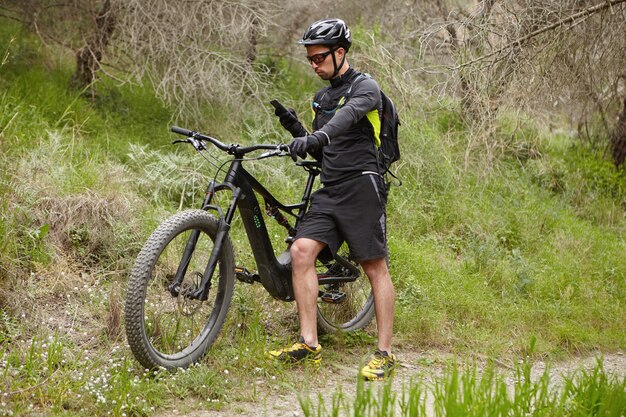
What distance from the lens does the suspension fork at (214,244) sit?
16.0ft

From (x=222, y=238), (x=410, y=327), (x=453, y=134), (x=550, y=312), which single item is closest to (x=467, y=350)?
(x=410, y=327)

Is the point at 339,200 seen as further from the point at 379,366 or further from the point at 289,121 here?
the point at 379,366

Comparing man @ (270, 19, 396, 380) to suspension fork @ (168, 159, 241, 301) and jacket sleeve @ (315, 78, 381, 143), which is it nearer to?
jacket sleeve @ (315, 78, 381, 143)

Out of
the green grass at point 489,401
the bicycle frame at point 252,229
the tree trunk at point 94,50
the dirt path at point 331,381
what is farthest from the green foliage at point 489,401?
the tree trunk at point 94,50

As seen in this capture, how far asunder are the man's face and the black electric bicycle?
620 mm

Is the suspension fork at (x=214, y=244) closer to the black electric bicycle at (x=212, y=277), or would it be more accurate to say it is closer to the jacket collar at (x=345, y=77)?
the black electric bicycle at (x=212, y=277)

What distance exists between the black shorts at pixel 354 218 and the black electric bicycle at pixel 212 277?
11.1 inches

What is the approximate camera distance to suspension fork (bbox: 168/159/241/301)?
4.87 metres

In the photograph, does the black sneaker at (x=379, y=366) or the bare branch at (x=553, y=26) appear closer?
the black sneaker at (x=379, y=366)

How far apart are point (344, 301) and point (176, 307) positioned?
143 cm

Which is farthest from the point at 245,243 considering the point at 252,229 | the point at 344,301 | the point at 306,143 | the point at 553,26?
the point at 553,26

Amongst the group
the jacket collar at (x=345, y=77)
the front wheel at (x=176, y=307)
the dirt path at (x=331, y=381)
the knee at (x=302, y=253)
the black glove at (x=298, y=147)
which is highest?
the jacket collar at (x=345, y=77)

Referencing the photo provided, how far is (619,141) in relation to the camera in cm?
1138

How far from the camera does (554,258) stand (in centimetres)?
830
